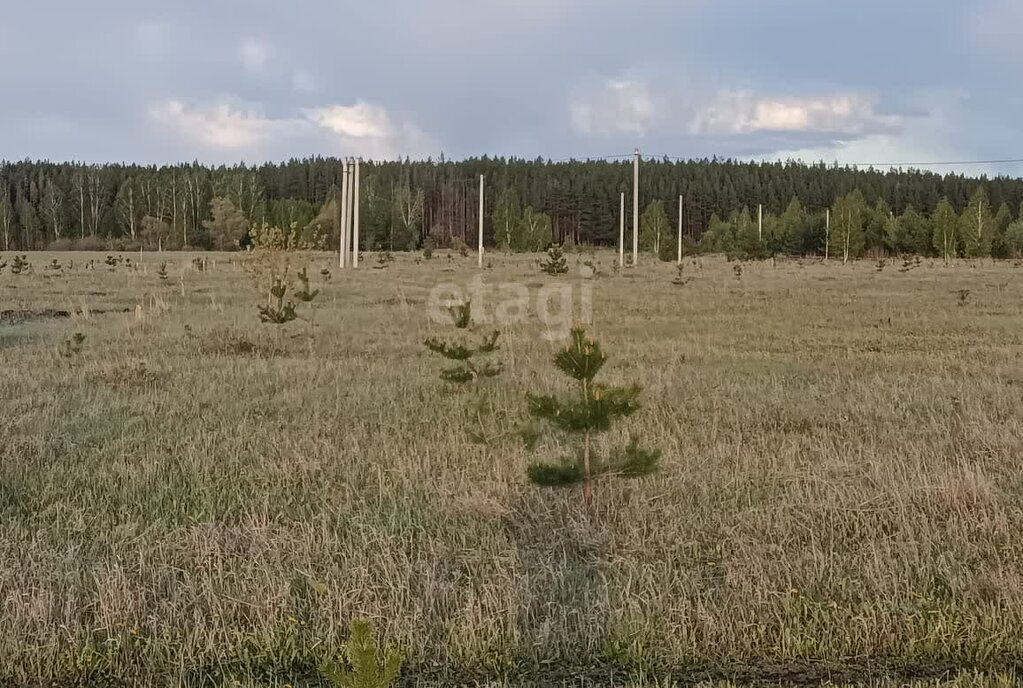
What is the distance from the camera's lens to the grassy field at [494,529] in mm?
3729

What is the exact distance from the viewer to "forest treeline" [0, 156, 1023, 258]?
6625cm

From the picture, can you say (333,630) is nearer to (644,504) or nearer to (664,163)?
(644,504)

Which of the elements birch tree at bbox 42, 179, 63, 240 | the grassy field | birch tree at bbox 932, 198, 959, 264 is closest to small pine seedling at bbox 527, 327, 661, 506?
the grassy field

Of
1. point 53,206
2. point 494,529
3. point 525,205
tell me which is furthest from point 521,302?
point 53,206

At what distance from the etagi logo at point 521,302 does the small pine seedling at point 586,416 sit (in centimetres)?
892

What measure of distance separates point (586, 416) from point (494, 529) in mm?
886

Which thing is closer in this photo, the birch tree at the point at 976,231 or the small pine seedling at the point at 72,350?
the small pine seedling at the point at 72,350

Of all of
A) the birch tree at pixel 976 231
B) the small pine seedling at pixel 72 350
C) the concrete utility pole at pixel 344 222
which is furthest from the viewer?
the birch tree at pixel 976 231

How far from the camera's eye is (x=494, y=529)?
5.13 metres

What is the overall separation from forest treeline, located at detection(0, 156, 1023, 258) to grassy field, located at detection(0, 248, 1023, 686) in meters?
49.0

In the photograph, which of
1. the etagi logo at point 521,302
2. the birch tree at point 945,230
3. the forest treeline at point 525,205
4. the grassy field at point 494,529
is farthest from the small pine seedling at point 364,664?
the birch tree at point 945,230

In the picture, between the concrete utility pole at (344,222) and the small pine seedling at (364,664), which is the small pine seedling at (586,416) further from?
the concrete utility pole at (344,222)

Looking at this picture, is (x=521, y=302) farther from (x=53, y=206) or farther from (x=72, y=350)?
(x=53, y=206)

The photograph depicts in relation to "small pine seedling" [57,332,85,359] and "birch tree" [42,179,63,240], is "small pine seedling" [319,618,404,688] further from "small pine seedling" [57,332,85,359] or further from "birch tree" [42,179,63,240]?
"birch tree" [42,179,63,240]
